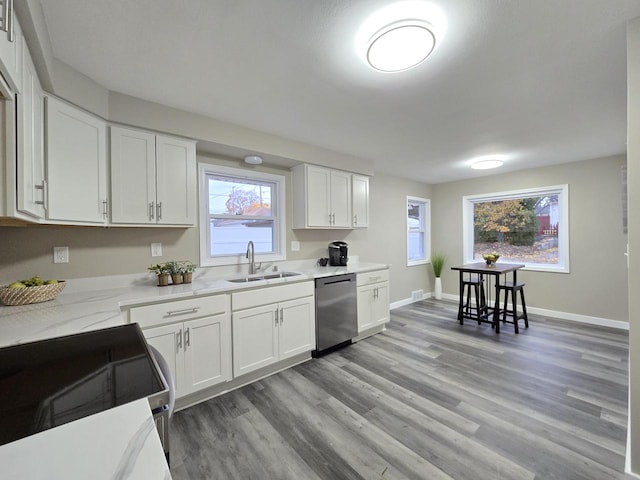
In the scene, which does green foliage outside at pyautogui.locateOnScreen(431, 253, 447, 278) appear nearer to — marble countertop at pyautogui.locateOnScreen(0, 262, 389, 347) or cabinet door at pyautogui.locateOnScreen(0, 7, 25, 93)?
marble countertop at pyautogui.locateOnScreen(0, 262, 389, 347)

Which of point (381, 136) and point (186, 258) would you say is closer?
point (186, 258)

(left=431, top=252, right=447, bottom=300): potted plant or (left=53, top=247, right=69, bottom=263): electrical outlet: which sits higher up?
(left=53, top=247, right=69, bottom=263): electrical outlet

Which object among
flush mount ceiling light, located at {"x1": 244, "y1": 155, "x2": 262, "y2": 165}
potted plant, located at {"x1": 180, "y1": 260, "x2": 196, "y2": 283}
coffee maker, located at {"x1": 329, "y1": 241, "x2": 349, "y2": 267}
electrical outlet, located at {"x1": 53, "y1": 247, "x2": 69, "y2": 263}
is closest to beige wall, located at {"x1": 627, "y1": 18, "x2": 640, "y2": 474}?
coffee maker, located at {"x1": 329, "y1": 241, "x2": 349, "y2": 267}

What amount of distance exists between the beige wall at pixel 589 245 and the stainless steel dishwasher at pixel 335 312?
3313 mm

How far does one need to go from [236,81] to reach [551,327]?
4.89 meters


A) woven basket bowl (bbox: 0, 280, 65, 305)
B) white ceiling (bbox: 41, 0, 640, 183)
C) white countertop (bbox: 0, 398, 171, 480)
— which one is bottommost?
white countertop (bbox: 0, 398, 171, 480)

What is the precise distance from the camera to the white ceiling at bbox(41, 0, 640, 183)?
1.35 metres

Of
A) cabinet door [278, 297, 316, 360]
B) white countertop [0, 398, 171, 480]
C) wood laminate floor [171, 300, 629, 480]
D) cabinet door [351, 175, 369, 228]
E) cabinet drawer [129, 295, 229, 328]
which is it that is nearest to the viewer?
white countertop [0, 398, 171, 480]

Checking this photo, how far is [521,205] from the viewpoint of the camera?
469 centimetres

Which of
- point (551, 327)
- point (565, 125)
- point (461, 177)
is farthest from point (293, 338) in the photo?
point (461, 177)

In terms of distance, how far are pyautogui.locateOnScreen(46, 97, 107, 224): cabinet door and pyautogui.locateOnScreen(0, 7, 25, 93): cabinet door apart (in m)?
0.54

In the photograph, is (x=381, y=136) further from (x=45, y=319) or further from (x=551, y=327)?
(x=551, y=327)

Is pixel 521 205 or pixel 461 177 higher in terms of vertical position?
pixel 461 177

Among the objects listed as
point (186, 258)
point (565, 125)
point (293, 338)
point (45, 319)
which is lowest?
point (293, 338)
